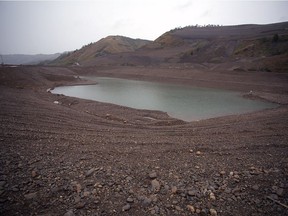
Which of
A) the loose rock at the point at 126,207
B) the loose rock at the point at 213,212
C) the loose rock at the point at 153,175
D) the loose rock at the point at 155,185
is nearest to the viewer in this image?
the loose rock at the point at 213,212

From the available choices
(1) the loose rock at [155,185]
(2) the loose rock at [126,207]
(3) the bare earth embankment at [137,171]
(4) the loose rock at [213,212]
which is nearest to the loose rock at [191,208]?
(3) the bare earth embankment at [137,171]

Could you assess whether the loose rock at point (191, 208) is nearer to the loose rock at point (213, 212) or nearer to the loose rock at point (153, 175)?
the loose rock at point (213, 212)

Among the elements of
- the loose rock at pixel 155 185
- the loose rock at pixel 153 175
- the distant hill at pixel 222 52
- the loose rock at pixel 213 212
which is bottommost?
the loose rock at pixel 213 212

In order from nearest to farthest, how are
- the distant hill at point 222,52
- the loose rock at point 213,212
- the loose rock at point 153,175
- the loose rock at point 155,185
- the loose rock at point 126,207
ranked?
the loose rock at point 213,212
the loose rock at point 126,207
the loose rock at point 155,185
the loose rock at point 153,175
the distant hill at point 222,52

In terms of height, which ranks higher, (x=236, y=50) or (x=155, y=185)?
(x=236, y=50)

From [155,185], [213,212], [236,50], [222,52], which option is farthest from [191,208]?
[222,52]

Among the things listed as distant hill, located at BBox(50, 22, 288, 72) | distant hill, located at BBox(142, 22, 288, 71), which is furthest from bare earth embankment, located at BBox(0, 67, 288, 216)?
distant hill, located at BBox(50, 22, 288, 72)

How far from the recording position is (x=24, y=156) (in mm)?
5699

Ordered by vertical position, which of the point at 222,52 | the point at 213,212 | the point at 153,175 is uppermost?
the point at 222,52

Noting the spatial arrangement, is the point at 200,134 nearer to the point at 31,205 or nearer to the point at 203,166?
the point at 203,166

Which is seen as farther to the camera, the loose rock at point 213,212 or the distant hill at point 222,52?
the distant hill at point 222,52

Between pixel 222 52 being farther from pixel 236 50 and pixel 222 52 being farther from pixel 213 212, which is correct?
pixel 213 212

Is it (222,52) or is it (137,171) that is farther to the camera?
(222,52)

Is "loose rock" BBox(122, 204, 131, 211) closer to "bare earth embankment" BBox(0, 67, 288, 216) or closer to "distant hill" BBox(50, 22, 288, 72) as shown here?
"bare earth embankment" BBox(0, 67, 288, 216)
